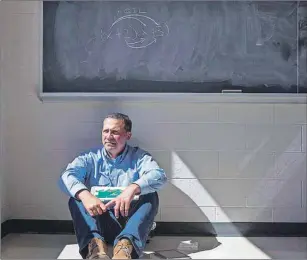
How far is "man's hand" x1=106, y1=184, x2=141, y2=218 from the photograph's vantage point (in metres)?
2.98

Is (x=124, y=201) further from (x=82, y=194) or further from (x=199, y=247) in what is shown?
(x=199, y=247)

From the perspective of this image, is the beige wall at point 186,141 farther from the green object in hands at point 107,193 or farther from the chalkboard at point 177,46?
the green object in hands at point 107,193

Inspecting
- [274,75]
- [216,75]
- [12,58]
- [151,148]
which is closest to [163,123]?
[151,148]

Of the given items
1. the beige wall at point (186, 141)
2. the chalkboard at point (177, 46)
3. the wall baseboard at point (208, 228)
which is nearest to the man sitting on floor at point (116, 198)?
the beige wall at point (186, 141)

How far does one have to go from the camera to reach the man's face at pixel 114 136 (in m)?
3.39

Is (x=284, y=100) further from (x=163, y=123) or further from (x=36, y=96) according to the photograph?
(x=36, y=96)

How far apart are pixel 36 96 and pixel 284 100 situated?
1.95 meters

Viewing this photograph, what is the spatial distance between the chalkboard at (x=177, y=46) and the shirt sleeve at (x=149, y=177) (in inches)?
28.8

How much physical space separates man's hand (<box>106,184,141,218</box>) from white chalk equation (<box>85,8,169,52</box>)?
1.29 metres

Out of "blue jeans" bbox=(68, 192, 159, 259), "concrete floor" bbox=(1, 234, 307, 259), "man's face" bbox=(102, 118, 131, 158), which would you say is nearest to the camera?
"blue jeans" bbox=(68, 192, 159, 259)

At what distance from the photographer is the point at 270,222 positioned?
3.85 meters

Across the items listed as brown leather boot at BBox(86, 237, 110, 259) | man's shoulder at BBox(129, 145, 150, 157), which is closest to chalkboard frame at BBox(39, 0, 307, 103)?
man's shoulder at BBox(129, 145, 150, 157)

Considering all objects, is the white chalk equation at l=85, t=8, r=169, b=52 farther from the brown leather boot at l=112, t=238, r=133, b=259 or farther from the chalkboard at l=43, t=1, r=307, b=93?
the brown leather boot at l=112, t=238, r=133, b=259

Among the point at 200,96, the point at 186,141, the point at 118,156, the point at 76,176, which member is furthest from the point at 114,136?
the point at 200,96
